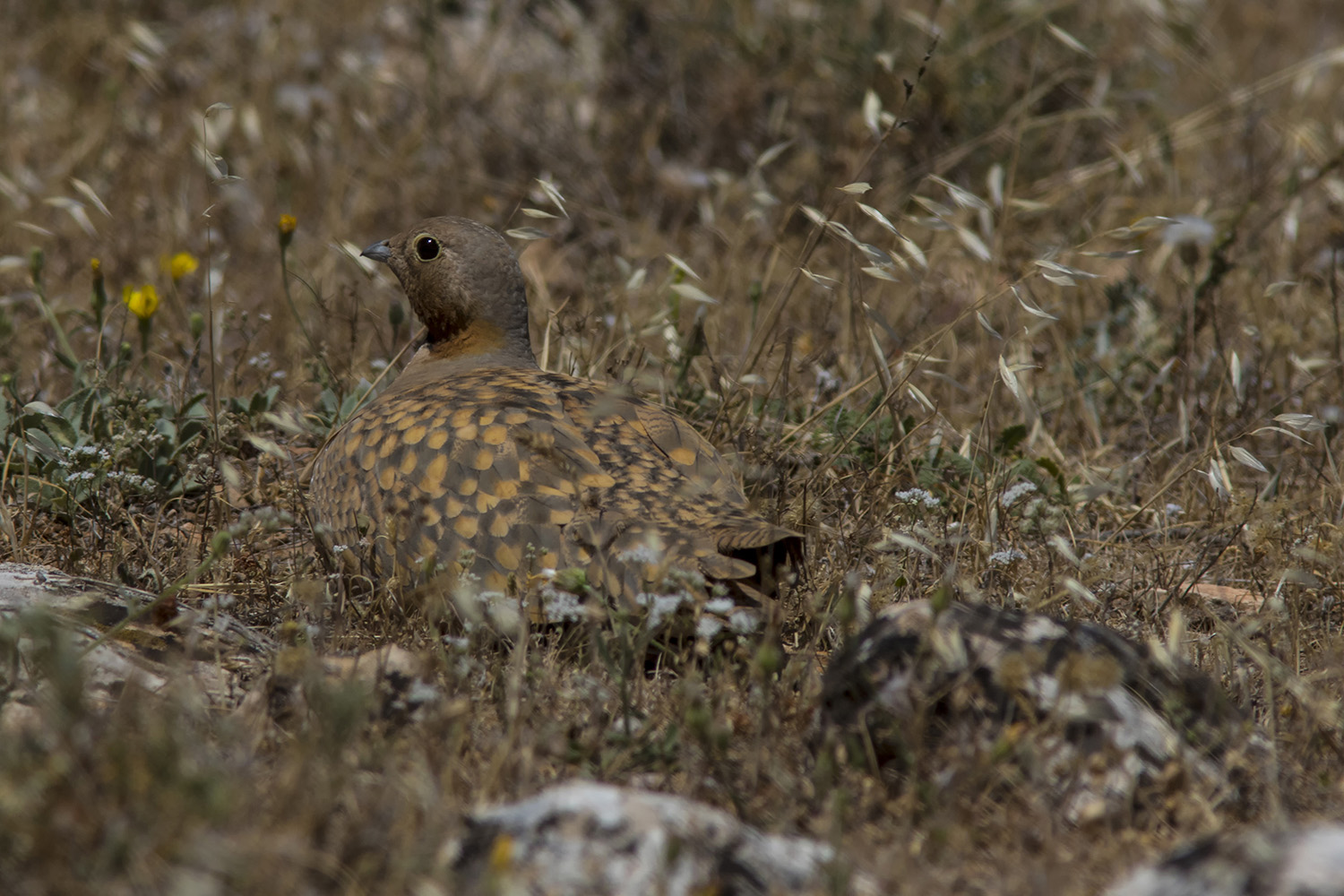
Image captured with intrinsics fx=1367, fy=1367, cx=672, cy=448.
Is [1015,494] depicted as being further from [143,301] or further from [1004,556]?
[143,301]

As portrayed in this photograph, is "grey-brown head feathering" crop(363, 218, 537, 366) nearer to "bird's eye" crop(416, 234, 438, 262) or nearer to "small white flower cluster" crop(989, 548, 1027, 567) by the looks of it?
"bird's eye" crop(416, 234, 438, 262)

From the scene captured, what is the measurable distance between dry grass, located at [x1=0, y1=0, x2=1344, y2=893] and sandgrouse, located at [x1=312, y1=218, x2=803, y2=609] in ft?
0.68

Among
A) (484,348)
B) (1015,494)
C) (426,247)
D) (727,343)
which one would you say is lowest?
(727,343)

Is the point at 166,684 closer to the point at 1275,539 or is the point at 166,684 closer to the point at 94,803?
the point at 94,803

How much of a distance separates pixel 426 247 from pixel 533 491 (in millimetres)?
1501

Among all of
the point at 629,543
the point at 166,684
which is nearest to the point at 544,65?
the point at 629,543

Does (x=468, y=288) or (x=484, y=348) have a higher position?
(x=468, y=288)

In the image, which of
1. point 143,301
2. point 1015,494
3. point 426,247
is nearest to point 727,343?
point 426,247

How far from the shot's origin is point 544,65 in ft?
26.2

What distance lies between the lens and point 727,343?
228 inches

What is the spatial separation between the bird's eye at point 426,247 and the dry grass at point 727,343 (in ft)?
1.21

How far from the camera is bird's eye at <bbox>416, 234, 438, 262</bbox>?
4.73 meters

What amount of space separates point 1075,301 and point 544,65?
3504 millimetres

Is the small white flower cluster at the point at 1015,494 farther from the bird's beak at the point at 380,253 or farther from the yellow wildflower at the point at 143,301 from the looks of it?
the yellow wildflower at the point at 143,301
